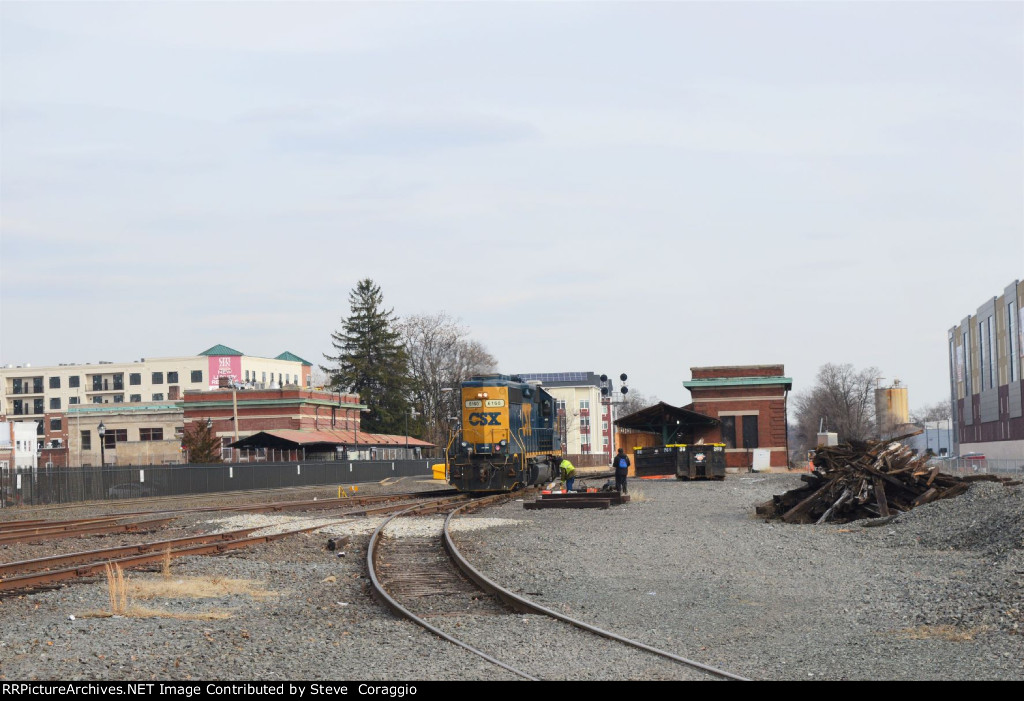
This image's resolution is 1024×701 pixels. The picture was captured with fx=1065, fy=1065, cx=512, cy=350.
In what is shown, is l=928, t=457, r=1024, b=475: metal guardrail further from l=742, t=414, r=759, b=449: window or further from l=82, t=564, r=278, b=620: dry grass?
l=82, t=564, r=278, b=620: dry grass

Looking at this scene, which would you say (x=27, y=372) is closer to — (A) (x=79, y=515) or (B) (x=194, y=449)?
(B) (x=194, y=449)

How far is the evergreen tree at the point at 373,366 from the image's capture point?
344ft

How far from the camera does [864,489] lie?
24375mm

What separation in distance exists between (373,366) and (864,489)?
279 ft

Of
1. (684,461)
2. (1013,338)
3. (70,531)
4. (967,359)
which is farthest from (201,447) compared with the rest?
(967,359)

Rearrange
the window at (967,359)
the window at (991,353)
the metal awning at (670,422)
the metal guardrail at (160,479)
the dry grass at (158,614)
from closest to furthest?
the dry grass at (158,614) → the metal guardrail at (160,479) → the metal awning at (670,422) → the window at (991,353) → the window at (967,359)

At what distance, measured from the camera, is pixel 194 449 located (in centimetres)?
5962

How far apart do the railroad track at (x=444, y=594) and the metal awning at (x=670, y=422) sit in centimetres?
3886

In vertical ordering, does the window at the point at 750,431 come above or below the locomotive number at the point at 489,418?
below

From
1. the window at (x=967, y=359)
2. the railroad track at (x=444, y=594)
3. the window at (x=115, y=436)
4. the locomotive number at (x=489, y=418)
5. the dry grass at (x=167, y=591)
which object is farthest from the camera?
the window at (x=115, y=436)

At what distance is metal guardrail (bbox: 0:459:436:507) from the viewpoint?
3950 cm

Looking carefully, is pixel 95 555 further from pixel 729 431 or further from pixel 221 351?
pixel 221 351

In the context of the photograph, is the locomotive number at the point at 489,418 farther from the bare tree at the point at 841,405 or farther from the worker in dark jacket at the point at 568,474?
the bare tree at the point at 841,405

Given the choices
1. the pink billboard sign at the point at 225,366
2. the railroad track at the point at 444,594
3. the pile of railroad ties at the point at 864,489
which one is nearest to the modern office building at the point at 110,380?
the pink billboard sign at the point at 225,366
